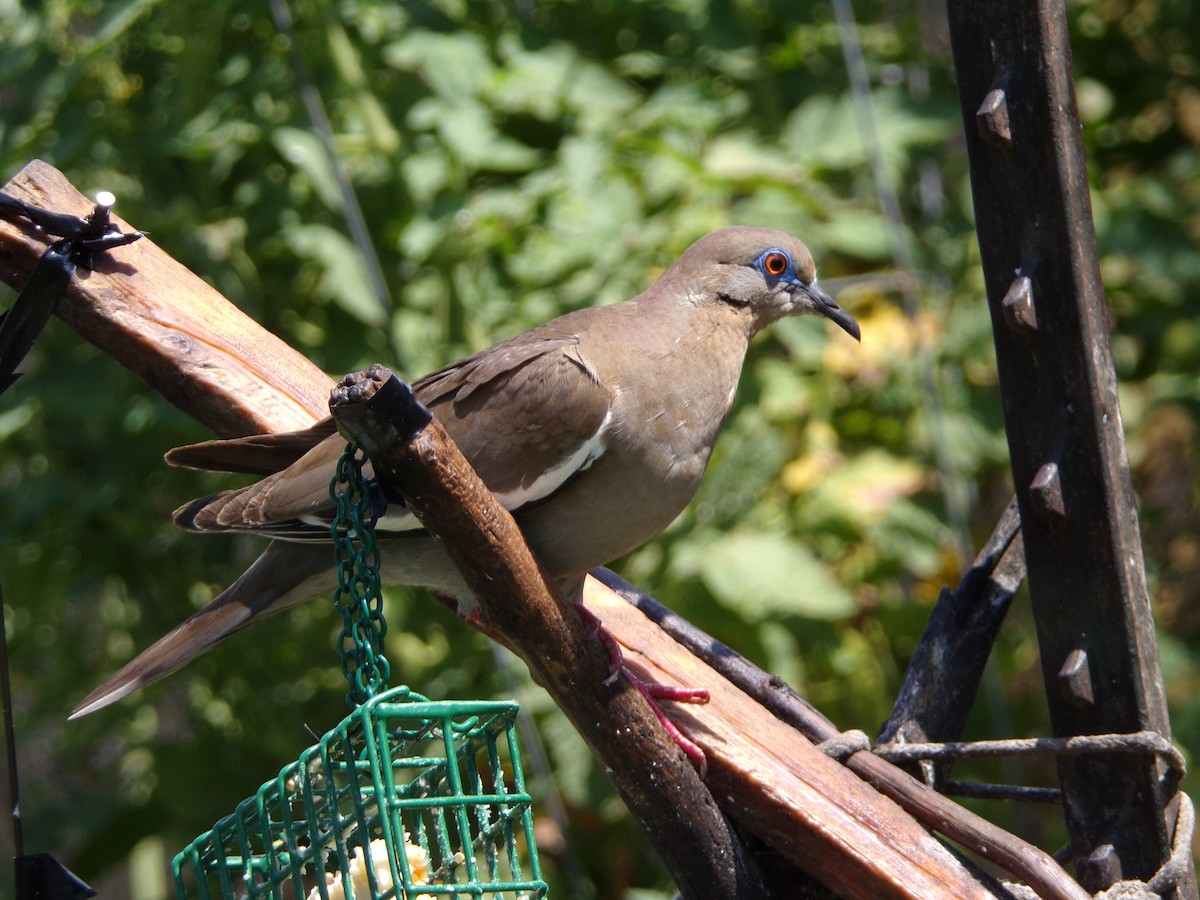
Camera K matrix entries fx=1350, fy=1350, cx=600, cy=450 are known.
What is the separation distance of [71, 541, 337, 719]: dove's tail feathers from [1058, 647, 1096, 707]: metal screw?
1350mm

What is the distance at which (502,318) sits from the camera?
12.5 ft

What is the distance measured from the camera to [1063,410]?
2.32 metres

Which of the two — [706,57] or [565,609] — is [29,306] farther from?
[706,57]

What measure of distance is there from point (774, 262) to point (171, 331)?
128 centimetres

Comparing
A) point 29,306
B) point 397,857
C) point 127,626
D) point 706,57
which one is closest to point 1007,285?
point 397,857

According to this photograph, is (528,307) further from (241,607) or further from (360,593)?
(360,593)

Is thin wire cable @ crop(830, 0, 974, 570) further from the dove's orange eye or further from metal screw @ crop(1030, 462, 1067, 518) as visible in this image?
metal screw @ crop(1030, 462, 1067, 518)

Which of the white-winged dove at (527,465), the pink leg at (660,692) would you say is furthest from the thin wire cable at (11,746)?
the pink leg at (660,692)

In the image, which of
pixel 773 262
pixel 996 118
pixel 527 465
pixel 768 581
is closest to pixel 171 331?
pixel 527 465

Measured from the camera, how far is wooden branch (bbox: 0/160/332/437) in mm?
2521

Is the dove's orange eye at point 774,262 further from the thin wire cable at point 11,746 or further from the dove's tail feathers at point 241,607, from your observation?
the thin wire cable at point 11,746

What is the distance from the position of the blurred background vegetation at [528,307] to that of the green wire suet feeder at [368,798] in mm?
1400

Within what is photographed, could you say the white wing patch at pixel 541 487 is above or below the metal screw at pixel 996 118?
below

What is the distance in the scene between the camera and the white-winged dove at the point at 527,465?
7.80 ft
